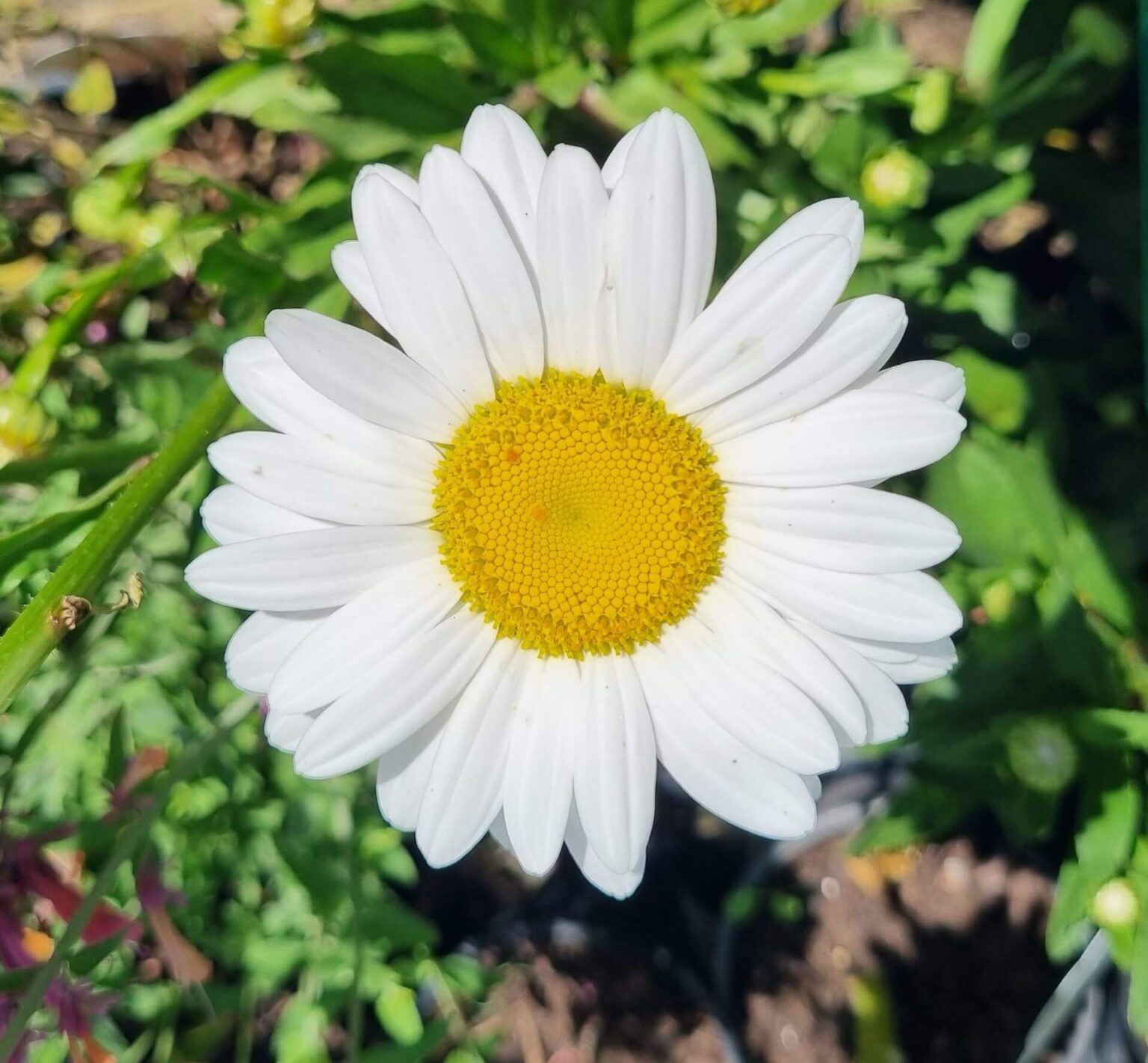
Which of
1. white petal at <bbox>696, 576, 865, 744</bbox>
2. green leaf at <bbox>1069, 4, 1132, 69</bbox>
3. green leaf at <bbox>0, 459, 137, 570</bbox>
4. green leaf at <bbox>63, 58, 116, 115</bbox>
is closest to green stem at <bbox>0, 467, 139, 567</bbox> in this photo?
green leaf at <bbox>0, 459, 137, 570</bbox>

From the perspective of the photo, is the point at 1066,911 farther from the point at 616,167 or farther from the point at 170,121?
the point at 170,121

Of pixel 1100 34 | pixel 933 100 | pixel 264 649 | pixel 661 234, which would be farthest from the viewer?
pixel 1100 34

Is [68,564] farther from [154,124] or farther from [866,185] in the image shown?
[866,185]

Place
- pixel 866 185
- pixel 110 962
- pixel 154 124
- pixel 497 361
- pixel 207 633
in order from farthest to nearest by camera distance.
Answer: pixel 207 633
pixel 154 124
pixel 110 962
pixel 866 185
pixel 497 361

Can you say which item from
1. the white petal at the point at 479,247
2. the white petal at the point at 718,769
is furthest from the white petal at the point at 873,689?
the white petal at the point at 479,247

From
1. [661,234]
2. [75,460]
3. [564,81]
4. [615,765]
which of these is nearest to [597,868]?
[615,765]

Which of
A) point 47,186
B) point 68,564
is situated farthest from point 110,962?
point 47,186
